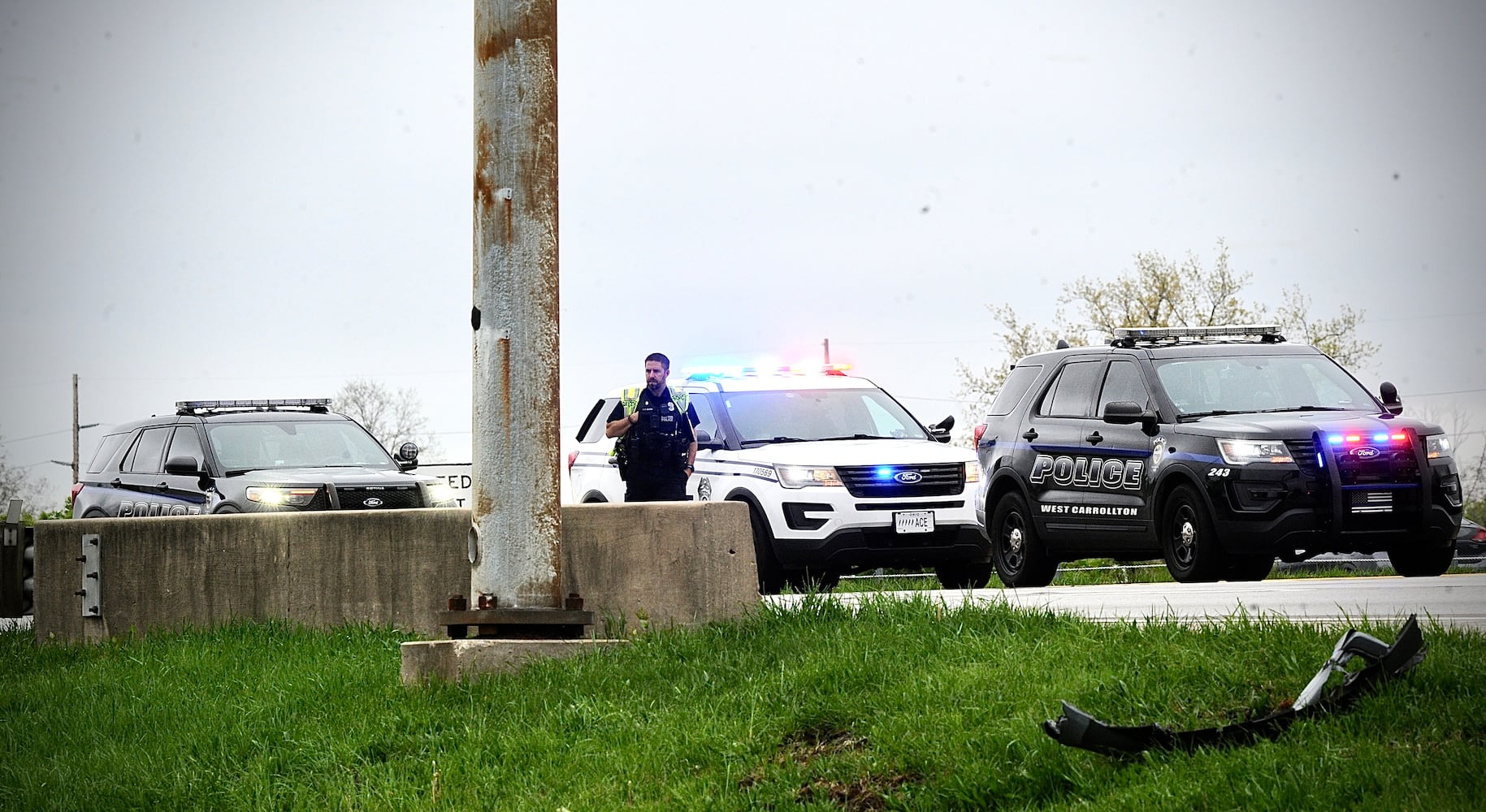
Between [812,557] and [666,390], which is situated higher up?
[666,390]

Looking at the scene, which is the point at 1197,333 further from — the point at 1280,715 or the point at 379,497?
the point at 1280,715

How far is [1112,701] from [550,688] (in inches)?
Answer: 113

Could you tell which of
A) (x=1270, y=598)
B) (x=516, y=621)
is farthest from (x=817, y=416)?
(x=516, y=621)

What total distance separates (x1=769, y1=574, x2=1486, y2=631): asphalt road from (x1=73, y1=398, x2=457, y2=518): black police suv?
5781mm

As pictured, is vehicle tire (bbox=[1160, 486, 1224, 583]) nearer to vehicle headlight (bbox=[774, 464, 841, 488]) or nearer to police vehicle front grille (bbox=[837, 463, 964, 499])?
police vehicle front grille (bbox=[837, 463, 964, 499])

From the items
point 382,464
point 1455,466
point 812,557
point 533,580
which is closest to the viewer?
point 533,580

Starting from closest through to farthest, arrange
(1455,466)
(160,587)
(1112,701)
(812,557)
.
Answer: (1112,701)
(160,587)
(1455,466)
(812,557)

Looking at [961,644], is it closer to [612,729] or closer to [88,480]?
[612,729]

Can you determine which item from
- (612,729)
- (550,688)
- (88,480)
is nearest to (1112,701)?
(612,729)

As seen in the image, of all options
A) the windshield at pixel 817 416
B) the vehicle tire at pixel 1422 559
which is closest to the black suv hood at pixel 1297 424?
the vehicle tire at pixel 1422 559

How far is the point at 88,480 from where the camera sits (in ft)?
61.4

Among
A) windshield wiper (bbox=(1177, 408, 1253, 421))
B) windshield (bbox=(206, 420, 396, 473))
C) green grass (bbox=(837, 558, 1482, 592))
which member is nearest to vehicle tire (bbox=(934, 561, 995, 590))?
green grass (bbox=(837, 558, 1482, 592))

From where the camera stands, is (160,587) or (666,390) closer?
(160,587)

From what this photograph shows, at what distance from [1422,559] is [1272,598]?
244 cm
